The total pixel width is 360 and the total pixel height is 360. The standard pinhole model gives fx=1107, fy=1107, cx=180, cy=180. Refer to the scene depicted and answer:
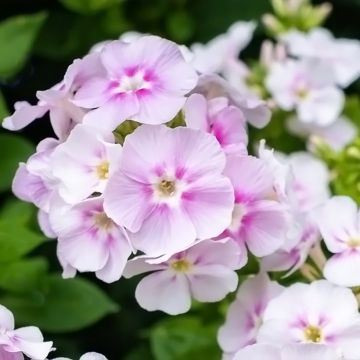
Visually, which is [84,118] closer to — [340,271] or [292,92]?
[340,271]

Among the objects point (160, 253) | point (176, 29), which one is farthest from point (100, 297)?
point (176, 29)

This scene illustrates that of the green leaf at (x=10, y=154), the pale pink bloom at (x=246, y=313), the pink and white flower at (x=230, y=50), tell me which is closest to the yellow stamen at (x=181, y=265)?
Result: the pale pink bloom at (x=246, y=313)

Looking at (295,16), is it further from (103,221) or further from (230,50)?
(103,221)

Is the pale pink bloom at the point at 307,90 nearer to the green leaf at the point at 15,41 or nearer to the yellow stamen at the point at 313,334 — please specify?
the green leaf at the point at 15,41

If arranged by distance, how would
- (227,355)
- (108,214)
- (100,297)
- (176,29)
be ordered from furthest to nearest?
(176,29) → (100,297) → (227,355) → (108,214)

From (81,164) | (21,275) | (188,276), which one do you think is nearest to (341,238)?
(188,276)

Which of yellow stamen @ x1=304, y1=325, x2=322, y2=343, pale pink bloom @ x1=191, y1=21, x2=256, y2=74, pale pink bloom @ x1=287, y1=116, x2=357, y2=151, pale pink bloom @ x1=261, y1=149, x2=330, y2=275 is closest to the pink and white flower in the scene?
pale pink bloom @ x1=191, y1=21, x2=256, y2=74
